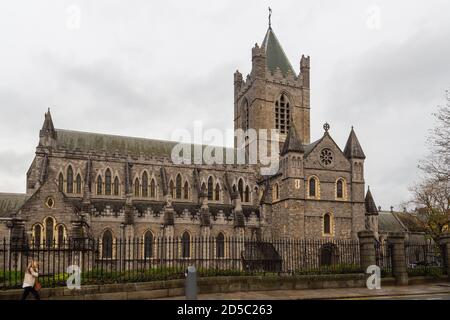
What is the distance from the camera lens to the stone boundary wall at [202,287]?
15875mm

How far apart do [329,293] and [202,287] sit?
5.12 meters

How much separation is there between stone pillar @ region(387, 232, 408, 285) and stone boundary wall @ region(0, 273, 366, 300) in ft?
6.50

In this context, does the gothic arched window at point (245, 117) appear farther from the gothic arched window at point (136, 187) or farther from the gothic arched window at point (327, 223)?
the gothic arched window at point (327, 223)

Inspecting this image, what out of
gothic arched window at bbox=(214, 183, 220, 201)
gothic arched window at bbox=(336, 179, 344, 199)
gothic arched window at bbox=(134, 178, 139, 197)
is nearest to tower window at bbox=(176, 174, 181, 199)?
gothic arched window at bbox=(214, 183, 220, 201)

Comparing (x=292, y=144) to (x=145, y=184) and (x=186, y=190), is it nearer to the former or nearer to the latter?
(x=186, y=190)

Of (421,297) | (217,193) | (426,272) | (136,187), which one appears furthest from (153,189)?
(421,297)

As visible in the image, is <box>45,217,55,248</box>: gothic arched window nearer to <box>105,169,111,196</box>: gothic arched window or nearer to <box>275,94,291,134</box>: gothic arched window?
<box>105,169,111,196</box>: gothic arched window

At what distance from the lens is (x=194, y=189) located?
41969 millimetres

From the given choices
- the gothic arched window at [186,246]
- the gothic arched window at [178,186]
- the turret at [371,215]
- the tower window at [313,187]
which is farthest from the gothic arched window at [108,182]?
the turret at [371,215]

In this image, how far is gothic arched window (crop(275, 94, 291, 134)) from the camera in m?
48.7

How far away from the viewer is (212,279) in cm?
1823

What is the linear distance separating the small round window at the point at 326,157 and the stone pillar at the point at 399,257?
17.5m
